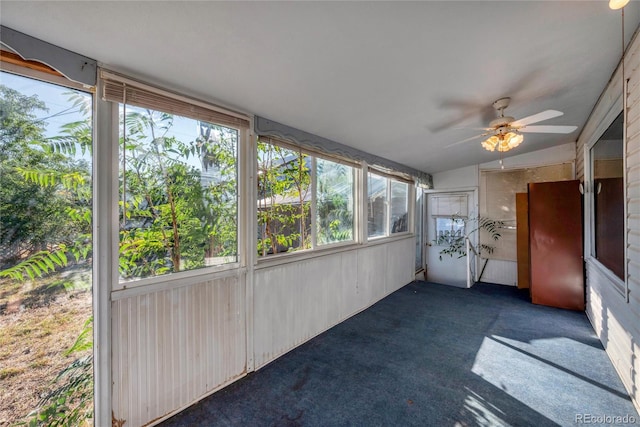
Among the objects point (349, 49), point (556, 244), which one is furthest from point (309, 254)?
point (556, 244)

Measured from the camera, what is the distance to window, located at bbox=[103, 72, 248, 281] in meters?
1.59

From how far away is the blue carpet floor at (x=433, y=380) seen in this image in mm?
1707

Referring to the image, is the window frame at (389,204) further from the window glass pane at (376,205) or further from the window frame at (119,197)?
the window frame at (119,197)

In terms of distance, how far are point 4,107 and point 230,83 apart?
3.52 ft

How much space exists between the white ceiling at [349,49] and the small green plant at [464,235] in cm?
281

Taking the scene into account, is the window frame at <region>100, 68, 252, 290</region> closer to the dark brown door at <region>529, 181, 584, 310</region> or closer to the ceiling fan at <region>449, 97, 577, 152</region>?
the ceiling fan at <region>449, 97, 577, 152</region>

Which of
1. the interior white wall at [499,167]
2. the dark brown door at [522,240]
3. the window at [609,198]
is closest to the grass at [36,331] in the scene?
the window at [609,198]

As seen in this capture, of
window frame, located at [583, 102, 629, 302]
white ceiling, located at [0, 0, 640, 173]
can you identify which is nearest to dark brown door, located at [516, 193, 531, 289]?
window frame, located at [583, 102, 629, 302]

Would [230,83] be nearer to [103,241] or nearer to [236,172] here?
[236,172]

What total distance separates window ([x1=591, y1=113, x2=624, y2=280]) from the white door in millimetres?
1953

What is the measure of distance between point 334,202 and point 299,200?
61cm

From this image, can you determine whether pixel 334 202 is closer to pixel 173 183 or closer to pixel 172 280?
pixel 173 183

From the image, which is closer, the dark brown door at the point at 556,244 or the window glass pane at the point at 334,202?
the window glass pane at the point at 334,202
